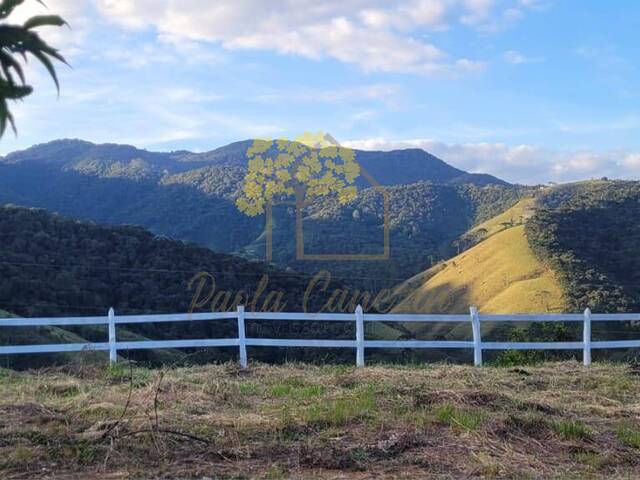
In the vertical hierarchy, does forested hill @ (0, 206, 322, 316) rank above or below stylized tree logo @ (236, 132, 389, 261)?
below

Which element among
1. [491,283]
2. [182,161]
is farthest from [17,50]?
[182,161]

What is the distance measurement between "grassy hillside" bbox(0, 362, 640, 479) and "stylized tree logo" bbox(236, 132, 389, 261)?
38.2 feet

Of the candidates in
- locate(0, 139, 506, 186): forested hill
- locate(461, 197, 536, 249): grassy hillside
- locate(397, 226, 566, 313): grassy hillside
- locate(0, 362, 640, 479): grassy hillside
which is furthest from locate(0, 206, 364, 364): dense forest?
locate(0, 139, 506, 186): forested hill

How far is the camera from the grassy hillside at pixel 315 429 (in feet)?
18.2

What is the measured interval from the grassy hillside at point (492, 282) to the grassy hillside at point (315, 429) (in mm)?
36616

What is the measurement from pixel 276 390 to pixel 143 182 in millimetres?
72924

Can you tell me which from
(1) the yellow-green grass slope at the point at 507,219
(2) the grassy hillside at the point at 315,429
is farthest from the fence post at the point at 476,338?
(1) the yellow-green grass slope at the point at 507,219

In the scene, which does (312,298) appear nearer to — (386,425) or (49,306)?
(49,306)

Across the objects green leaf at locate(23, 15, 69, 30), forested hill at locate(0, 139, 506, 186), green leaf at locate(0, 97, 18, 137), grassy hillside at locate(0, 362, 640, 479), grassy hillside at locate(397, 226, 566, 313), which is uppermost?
forested hill at locate(0, 139, 506, 186)

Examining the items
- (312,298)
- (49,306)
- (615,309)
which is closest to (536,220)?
(615,309)

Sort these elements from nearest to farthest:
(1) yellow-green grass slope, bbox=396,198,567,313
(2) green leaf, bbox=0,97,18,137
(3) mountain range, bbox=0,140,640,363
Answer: (2) green leaf, bbox=0,97,18,137, (3) mountain range, bbox=0,140,640,363, (1) yellow-green grass slope, bbox=396,198,567,313

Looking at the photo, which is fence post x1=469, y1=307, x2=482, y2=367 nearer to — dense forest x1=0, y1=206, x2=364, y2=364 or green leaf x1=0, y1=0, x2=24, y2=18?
green leaf x1=0, y1=0, x2=24, y2=18

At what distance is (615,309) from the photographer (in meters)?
37.5

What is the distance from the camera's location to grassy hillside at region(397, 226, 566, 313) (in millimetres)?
46000
